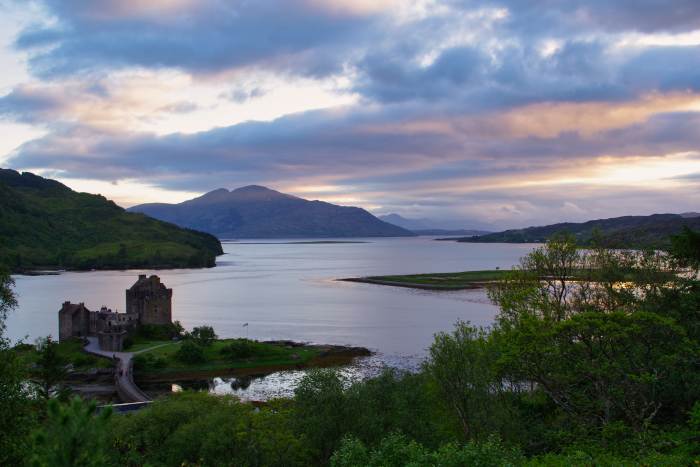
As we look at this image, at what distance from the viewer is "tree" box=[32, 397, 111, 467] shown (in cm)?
958

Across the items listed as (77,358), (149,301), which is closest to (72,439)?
(77,358)

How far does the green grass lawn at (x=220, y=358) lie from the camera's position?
71.6m

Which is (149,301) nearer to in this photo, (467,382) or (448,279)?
(467,382)

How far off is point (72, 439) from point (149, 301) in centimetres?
8488

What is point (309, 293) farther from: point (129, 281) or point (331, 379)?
point (331, 379)

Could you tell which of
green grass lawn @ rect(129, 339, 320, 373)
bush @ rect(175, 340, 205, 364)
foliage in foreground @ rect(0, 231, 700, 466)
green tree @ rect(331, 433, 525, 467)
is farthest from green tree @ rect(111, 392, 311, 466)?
bush @ rect(175, 340, 205, 364)

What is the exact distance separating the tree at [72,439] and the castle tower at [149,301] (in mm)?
83789

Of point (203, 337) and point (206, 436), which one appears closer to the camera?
point (206, 436)

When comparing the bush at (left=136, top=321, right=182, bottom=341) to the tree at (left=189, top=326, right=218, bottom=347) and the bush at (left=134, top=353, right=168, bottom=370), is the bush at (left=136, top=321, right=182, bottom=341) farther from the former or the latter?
the bush at (left=134, top=353, right=168, bottom=370)

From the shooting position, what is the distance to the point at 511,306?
1687 inches

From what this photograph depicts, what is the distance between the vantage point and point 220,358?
75688 millimetres

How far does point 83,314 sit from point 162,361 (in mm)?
22185

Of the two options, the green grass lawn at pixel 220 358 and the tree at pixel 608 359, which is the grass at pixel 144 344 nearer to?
the green grass lawn at pixel 220 358

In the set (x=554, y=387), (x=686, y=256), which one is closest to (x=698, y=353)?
(x=554, y=387)
